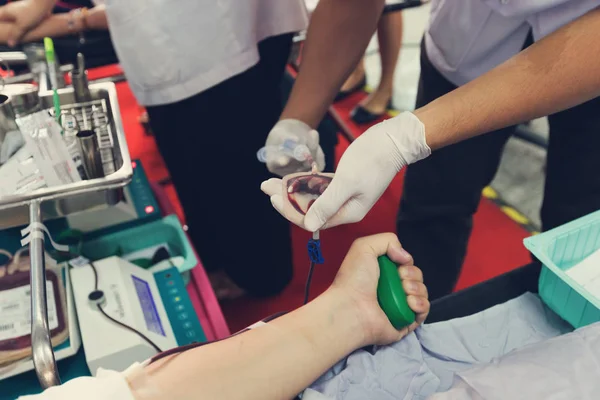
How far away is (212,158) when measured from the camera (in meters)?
1.31

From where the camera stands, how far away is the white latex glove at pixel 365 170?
83 cm

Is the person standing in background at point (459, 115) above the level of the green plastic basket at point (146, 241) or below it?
above

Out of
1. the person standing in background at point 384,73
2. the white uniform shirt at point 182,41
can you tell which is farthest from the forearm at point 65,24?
the person standing in background at point 384,73

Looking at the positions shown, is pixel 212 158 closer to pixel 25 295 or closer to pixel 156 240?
pixel 156 240

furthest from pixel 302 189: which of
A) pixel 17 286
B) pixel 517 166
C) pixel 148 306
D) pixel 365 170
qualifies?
pixel 517 166

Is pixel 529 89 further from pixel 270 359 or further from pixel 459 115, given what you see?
pixel 270 359

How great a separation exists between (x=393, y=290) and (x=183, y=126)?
0.75 m

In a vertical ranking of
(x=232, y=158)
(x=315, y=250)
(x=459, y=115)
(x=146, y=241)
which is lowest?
(x=146, y=241)

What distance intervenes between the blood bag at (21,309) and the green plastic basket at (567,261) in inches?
33.9

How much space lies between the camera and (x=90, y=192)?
3.01ft

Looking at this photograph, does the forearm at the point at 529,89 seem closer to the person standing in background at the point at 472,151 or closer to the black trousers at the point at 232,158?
the person standing in background at the point at 472,151

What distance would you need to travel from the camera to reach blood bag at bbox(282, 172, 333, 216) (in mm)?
863

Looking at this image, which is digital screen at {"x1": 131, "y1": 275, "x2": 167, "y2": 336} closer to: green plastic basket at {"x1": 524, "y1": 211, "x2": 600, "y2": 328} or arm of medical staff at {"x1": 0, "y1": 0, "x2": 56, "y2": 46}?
green plastic basket at {"x1": 524, "y1": 211, "x2": 600, "y2": 328}

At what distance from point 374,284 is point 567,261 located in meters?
0.35
